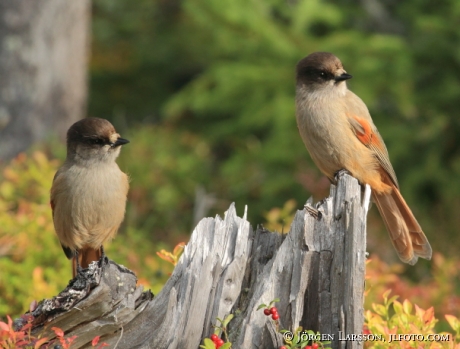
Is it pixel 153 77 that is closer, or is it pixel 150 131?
pixel 150 131

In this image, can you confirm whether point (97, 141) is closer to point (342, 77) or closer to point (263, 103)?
point (342, 77)

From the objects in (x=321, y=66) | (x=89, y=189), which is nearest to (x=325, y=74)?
(x=321, y=66)

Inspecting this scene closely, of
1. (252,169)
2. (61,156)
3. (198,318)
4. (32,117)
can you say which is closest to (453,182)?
(252,169)

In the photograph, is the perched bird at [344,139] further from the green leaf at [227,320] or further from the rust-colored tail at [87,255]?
the green leaf at [227,320]

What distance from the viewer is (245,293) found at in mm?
4129

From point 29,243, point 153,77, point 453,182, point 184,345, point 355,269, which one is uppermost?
point 153,77

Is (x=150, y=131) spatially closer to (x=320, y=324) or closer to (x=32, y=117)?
(x=32, y=117)

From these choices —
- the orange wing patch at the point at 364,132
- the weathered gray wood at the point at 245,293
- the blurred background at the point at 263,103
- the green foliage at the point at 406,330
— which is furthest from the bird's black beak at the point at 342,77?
the blurred background at the point at 263,103

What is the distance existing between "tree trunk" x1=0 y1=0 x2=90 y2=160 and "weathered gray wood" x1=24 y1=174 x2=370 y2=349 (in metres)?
5.57

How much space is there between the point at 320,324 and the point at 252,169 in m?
6.46

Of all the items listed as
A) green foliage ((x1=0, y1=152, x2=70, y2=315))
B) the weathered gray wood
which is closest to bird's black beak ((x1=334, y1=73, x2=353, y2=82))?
the weathered gray wood

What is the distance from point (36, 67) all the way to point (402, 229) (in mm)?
5618

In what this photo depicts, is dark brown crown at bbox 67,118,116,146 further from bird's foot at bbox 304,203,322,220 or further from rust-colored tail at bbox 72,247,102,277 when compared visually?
bird's foot at bbox 304,203,322,220

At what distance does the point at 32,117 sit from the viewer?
30.8 feet
